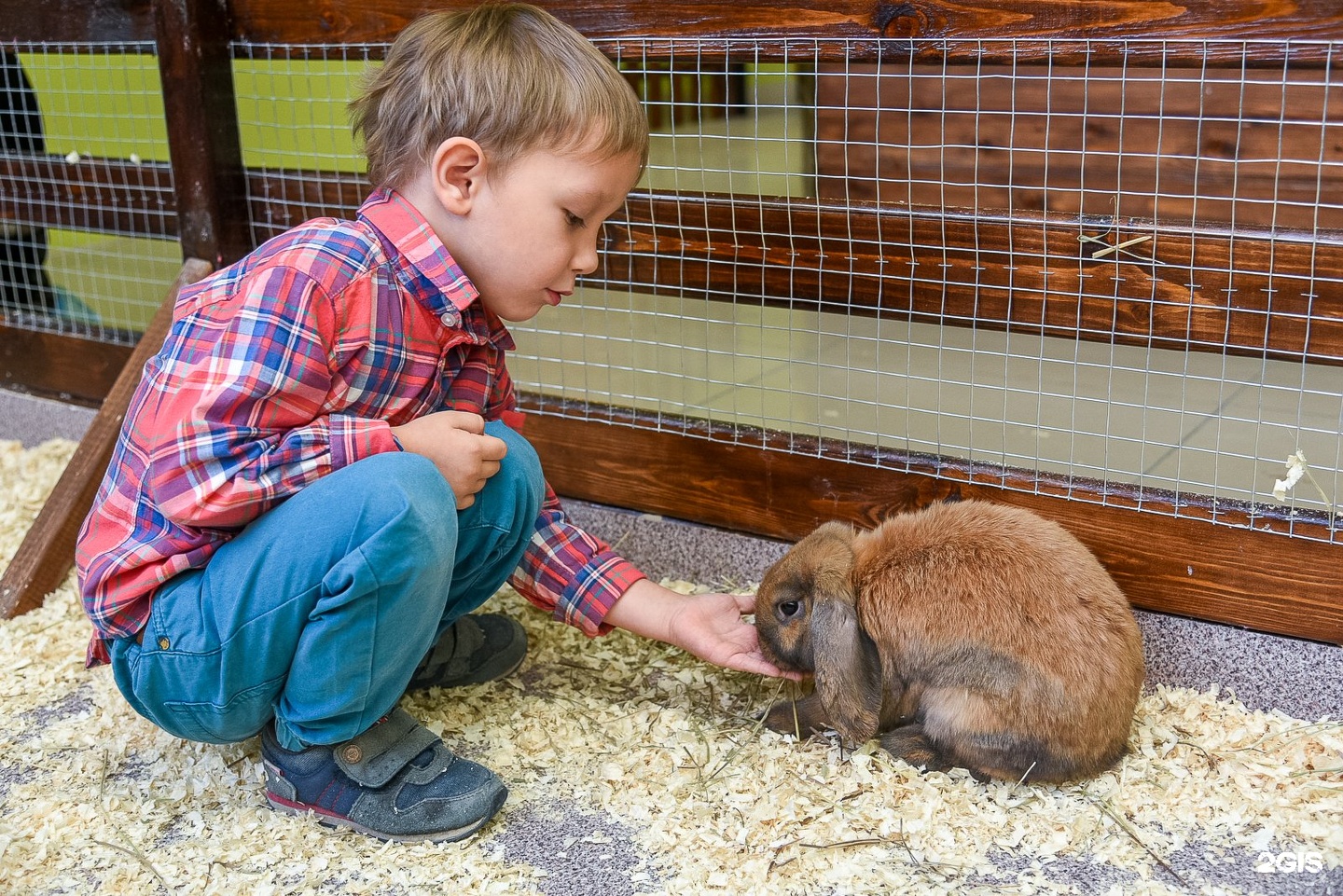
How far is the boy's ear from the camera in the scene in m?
1.83

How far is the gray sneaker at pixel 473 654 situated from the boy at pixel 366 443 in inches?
13.3

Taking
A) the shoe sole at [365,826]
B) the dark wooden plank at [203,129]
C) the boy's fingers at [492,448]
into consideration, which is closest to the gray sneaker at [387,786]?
the shoe sole at [365,826]

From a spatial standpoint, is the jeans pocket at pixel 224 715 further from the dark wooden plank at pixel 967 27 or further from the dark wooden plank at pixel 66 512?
the dark wooden plank at pixel 967 27

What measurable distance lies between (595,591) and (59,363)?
7.74ft

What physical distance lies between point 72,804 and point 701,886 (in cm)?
108

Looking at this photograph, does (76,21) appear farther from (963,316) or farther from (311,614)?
(963,316)

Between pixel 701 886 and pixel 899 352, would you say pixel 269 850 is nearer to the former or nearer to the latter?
pixel 701 886

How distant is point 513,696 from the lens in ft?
7.78

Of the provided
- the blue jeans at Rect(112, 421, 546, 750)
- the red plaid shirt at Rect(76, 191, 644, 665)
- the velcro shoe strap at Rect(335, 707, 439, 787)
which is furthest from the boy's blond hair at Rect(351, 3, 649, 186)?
the velcro shoe strap at Rect(335, 707, 439, 787)

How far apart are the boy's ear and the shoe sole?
950 mm

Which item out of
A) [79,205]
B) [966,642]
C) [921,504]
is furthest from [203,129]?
[966,642]

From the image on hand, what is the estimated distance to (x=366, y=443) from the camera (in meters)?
1.79

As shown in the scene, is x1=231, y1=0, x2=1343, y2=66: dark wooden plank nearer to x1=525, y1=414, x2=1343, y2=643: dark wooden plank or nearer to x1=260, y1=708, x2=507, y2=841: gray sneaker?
x1=525, y1=414, x2=1343, y2=643: dark wooden plank

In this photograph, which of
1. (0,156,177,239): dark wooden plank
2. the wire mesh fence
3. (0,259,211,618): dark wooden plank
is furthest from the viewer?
(0,156,177,239): dark wooden plank
